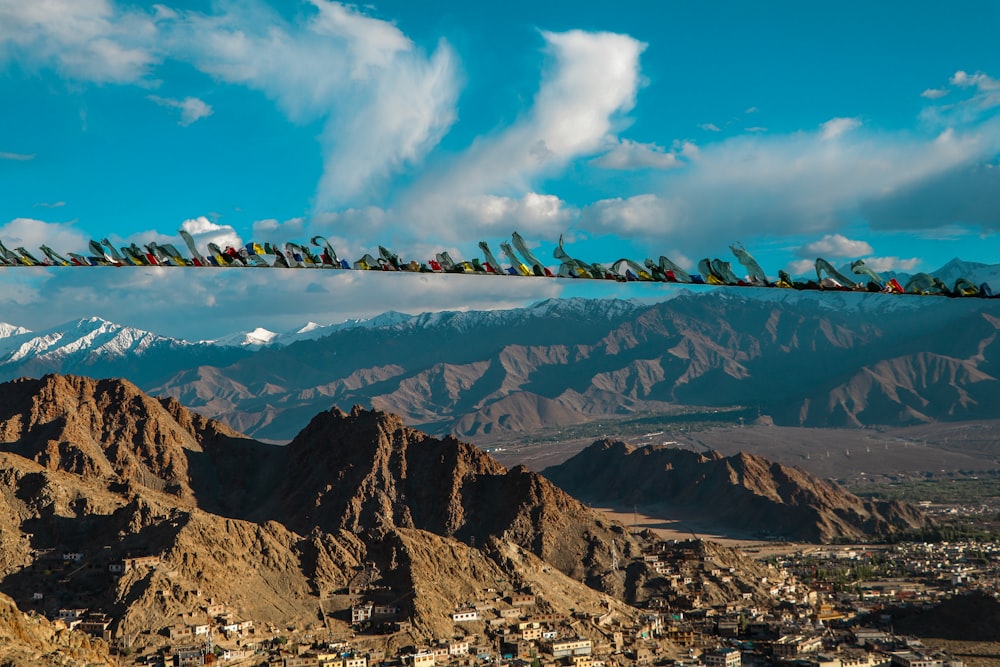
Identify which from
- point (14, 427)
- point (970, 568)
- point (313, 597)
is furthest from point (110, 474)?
point (970, 568)

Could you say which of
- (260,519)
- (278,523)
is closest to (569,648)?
(278,523)

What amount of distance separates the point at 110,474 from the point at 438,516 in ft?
146

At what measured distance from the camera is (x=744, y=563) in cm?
13312

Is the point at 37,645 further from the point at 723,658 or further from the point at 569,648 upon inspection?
the point at 723,658

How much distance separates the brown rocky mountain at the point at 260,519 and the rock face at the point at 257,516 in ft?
0.73

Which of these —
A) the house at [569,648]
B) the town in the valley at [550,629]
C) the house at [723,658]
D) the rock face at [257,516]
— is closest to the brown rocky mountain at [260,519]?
the rock face at [257,516]

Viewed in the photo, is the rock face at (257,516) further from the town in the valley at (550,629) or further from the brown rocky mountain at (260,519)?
the town in the valley at (550,629)

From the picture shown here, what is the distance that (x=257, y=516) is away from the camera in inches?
5906

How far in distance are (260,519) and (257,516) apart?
2.32m

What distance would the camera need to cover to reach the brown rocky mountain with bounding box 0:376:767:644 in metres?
92.7

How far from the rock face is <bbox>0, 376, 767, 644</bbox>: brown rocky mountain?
222 mm

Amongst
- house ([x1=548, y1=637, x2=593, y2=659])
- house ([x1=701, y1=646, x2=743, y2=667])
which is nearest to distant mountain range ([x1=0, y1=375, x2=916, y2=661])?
house ([x1=548, y1=637, x2=593, y2=659])

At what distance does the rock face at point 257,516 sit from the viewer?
93062mm

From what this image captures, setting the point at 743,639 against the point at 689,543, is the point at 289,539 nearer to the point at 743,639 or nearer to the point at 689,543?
the point at 743,639
